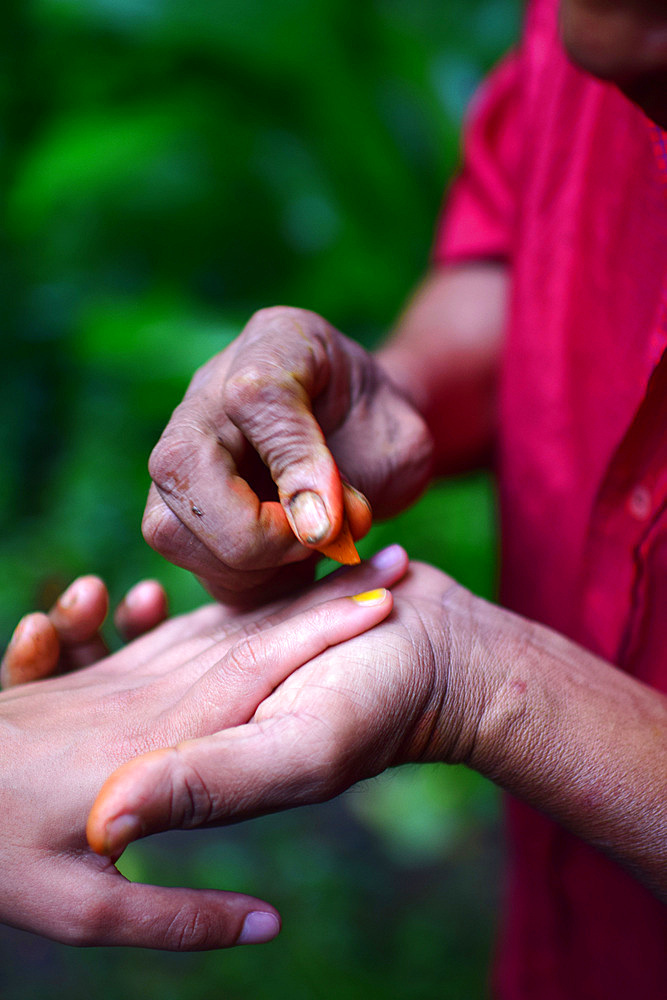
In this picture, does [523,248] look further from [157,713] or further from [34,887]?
[34,887]

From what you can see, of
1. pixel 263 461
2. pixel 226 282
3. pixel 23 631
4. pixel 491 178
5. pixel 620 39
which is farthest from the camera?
pixel 226 282

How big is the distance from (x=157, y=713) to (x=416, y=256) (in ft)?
4.57

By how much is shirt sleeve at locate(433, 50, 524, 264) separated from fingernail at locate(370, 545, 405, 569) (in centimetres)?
54

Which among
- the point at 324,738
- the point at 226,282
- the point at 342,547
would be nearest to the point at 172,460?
the point at 342,547

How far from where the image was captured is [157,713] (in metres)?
0.69

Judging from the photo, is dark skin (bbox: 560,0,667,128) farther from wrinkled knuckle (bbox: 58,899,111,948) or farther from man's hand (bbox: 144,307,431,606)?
wrinkled knuckle (bbox: 58,899,111,948)

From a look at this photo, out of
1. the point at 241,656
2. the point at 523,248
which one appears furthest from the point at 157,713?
the point at 523,248

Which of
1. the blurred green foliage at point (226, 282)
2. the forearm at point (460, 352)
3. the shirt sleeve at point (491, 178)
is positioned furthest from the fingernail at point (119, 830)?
the blurred green foliage at point (226, 282)

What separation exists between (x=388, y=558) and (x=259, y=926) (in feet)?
1.12

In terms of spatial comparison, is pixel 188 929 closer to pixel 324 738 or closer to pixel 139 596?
pixel 324 738

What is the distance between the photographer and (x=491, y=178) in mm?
1060

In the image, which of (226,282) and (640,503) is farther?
Result: (226,282)

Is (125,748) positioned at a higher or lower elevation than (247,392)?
lower

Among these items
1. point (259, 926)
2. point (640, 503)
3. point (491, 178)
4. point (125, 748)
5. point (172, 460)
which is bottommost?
point (259, 926)
